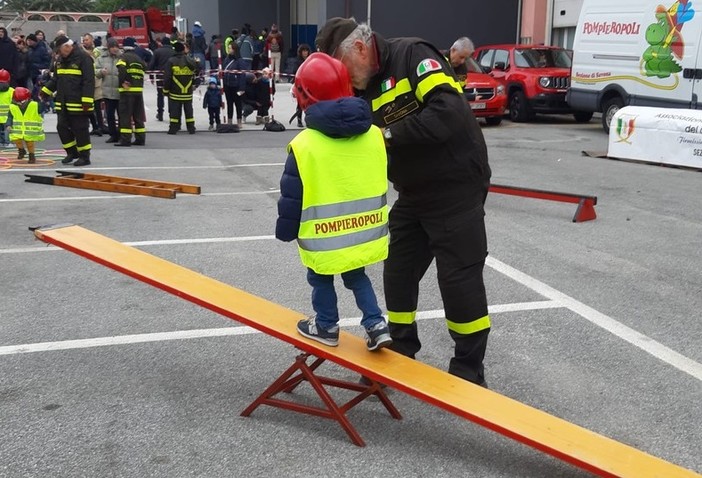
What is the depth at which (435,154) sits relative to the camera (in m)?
3.82

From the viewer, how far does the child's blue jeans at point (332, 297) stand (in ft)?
12.3

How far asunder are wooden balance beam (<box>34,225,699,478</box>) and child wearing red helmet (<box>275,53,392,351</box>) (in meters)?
0.13

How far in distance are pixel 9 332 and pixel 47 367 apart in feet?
2.39

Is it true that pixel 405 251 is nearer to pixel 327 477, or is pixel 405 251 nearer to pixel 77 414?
pixel 327 477

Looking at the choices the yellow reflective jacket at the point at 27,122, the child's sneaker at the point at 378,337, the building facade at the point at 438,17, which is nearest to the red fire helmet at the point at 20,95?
the yellow reflective jacket at the point at 27,122

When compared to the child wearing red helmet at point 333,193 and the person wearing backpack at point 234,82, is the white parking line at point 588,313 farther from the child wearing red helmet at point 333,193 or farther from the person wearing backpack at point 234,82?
the person wearing backpack at point 234,82

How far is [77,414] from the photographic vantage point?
3.87 m

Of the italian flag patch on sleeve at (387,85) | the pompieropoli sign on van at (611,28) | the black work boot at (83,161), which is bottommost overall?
the black work boot at (83,161)

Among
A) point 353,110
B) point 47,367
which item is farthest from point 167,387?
point 353,110

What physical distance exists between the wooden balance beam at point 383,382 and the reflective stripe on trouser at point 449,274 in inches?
14.4

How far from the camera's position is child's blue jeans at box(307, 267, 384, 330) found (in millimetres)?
3750

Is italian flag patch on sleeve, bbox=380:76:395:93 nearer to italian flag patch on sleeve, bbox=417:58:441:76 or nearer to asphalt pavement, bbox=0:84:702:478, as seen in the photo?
italian flag patch on sleeve, bbox=417:58:441:76

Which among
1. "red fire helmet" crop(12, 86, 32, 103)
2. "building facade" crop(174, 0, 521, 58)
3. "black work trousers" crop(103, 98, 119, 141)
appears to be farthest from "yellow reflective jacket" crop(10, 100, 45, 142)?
"building facade" crop(174, 0, 521, 58)

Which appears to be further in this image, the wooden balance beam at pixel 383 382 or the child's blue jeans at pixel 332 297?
the child's blue jeans at pixel 332 297
